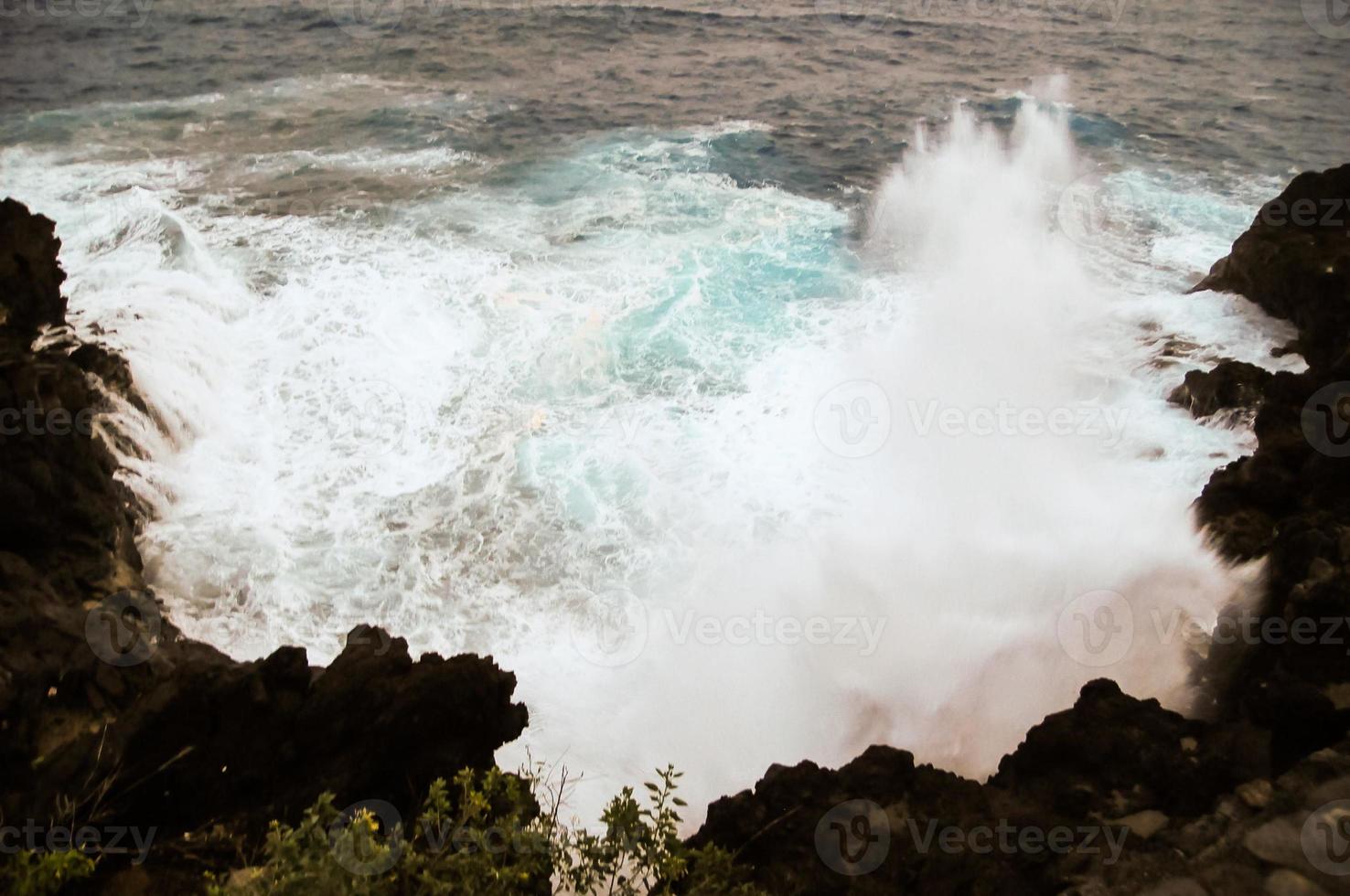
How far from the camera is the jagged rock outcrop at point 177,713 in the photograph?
5074 mm

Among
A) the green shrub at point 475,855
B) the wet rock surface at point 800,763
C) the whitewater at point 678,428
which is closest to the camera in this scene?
the green shrub at point 475,855

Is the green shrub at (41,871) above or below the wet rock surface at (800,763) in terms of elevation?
above

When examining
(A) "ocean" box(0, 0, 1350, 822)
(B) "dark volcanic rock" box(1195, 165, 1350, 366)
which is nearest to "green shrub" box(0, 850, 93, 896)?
(A) "ocean" box(0, 0, 1350, 822)

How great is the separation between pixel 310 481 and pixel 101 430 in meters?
2.02

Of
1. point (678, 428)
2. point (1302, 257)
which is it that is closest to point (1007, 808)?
point (678, 428)

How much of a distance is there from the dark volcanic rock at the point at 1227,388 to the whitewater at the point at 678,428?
0.31 m

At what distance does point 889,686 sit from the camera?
25.2 ft

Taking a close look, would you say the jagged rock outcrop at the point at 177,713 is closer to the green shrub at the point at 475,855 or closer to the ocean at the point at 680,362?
the green shrub at the point at 475,855

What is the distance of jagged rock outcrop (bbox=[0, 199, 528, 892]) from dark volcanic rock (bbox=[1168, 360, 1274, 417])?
28.1ft

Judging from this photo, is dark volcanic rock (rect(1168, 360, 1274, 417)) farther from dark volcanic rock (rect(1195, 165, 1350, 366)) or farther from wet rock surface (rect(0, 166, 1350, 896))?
wet rock surface (rect(0, 166, 1350, 896))

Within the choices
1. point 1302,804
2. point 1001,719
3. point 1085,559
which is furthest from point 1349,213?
point 1302,804

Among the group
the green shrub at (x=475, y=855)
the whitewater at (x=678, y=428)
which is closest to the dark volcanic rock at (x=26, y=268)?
the whitewater at (x=678, y=428)

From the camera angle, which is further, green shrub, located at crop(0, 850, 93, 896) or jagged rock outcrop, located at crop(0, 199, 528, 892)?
jagged rock outcrop, located at crop(0, 199, 528, 892)

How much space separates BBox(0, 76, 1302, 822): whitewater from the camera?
7801mm
